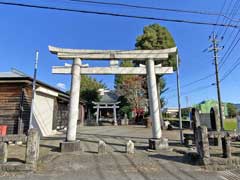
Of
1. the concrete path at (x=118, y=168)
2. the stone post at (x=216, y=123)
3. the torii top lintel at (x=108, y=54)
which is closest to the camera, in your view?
the concrete path at (x=118, y=168)

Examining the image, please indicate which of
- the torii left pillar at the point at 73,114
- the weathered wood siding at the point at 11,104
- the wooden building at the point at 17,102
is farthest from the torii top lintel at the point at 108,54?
the weathered wood siding at the point at 11,104

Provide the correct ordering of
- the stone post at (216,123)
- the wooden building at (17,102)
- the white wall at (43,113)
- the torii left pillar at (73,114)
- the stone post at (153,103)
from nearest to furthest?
the torii left pillar at (73,114) < the stone post at (153,103) < the stone post at (216,123) < the wooden building at (17,102) < the white wall at (43,113)

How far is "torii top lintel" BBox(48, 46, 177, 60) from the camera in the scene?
325 inches

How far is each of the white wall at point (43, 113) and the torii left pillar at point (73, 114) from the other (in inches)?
196

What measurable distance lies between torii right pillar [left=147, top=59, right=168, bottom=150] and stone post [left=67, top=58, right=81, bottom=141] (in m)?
3.15

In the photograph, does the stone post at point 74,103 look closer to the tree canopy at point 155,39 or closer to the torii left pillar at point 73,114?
the torii left pillar at point 73,114

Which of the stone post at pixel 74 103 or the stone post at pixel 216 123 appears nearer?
the stone post at pixel 74 103

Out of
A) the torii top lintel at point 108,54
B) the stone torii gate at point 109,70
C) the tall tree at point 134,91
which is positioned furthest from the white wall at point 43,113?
the tall tree at point 134,91

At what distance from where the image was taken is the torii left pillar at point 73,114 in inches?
295

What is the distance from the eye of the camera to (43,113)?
13000mm

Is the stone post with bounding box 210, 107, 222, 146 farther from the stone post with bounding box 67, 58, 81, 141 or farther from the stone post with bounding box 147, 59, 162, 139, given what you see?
the stone post with bounding box 67, 58, 81, 141

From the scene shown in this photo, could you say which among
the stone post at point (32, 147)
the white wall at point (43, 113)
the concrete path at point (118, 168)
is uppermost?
the white wall at point (43, 113)

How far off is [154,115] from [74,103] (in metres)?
3.47

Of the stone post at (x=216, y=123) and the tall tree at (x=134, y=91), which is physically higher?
the tall tree at (x=134, y=91)
